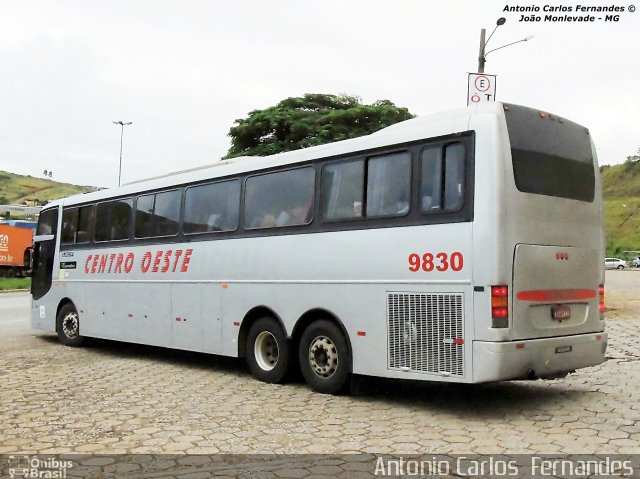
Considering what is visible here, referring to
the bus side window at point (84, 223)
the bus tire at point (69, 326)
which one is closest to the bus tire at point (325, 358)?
the bus side window at point (84, 223)

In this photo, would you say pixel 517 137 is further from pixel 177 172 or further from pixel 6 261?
pixel 6 261

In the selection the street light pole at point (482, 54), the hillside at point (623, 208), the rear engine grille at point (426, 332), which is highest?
the hillside at point (623, 208)

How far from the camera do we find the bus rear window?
7.50m

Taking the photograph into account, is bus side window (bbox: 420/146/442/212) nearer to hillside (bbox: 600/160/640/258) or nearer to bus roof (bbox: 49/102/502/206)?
bus roof (bbox: 49/102/502/206)

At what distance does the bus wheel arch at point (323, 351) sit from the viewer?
8469 mm

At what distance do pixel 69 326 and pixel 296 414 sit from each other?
8230mm

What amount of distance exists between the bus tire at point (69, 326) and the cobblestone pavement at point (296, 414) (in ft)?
9.59

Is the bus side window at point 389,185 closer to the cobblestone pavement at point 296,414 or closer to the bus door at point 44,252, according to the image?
the cobblestone pavement at point 296,414

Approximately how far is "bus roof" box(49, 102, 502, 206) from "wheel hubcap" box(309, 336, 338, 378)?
2293 mm

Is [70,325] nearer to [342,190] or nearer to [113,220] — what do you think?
[113,220]

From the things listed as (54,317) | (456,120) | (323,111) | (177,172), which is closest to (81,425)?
(456,120)

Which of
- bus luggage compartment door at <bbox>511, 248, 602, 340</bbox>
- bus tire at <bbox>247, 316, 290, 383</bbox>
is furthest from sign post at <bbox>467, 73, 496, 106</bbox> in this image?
bus tire at <bbox>247, 316, 290, 383</bbox>

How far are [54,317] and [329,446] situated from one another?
33.3 feet

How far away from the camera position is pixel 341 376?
848 cm
